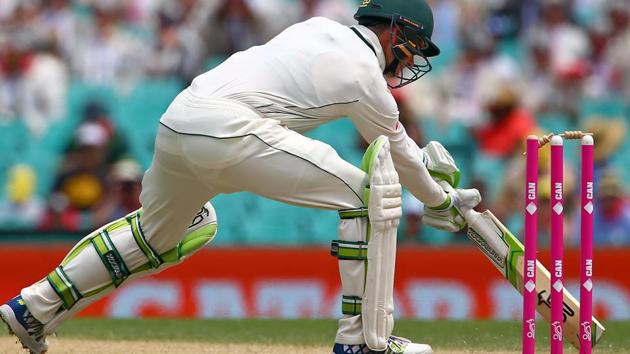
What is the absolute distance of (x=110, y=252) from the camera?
507 centimetres

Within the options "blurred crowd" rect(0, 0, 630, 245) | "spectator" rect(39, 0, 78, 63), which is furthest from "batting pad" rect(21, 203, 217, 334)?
"spectator" rect(39, 0, 78, 63)

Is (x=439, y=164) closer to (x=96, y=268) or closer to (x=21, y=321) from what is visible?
(x=96, y=268)

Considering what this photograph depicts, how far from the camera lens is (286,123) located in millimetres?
4562

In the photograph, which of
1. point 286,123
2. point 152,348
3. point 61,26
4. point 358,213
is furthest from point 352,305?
point 61,26

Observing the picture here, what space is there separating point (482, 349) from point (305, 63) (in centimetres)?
195

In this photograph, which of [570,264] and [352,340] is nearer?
[352,340]

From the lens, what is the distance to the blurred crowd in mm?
9516

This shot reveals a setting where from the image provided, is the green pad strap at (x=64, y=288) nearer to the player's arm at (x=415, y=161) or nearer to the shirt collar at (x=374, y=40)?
the player's arm at (x=415, y=161)

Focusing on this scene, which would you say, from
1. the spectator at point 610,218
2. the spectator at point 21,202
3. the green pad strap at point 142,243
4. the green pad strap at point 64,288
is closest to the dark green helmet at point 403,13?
the green pad strap at point 142,243

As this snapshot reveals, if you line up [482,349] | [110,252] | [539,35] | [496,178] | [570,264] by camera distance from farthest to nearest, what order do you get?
[539,35]
[496,178]
[570,264]
[482,349]
[110,252]

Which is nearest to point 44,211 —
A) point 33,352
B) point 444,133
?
point 444,133

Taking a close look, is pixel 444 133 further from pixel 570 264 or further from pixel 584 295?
pixel 584 295

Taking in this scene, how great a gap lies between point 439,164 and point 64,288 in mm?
1657

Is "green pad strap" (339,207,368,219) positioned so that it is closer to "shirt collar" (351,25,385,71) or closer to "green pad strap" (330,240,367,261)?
"green pad strap" (330,240,367,261)
